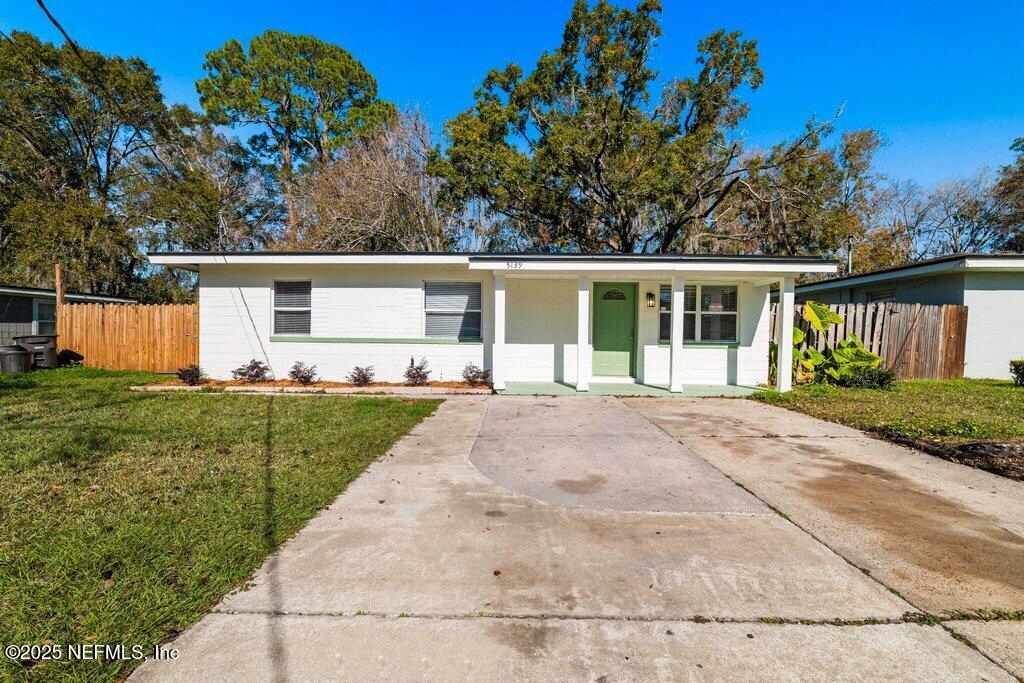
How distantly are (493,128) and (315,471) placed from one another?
16.7 meters

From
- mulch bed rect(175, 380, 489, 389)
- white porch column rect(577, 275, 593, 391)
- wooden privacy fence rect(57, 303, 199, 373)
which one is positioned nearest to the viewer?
white porch column rect(577, 275, 593, 391)

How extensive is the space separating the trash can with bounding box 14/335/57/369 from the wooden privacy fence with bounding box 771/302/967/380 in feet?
61.3

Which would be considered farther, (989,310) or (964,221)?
(964,221)

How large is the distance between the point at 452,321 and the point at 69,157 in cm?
2444

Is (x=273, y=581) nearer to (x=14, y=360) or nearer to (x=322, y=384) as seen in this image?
(x=322, y=384)

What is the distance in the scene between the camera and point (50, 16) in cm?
539

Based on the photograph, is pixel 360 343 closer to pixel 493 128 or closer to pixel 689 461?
pixel 689 461

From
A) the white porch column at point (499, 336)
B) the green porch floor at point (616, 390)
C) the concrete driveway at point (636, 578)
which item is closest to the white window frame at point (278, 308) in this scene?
the white porch column at point (499, 336)

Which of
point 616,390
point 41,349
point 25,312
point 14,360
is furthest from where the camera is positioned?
point 25,312

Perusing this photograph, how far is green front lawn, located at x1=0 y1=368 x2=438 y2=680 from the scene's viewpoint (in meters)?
2.15

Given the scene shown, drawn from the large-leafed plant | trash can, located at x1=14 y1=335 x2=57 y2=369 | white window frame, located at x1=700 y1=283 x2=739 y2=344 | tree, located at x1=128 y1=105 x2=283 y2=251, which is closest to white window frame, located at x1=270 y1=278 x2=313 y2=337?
trash can, located at x1=14 y1=335 x2=57 y2=369

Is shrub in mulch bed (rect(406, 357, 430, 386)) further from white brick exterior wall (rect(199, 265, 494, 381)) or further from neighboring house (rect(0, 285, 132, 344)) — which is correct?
neighboring house (rect(0, 285, 132, 344))

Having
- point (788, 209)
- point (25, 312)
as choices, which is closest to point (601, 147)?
point (788, 209)

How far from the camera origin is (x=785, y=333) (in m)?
9.14
